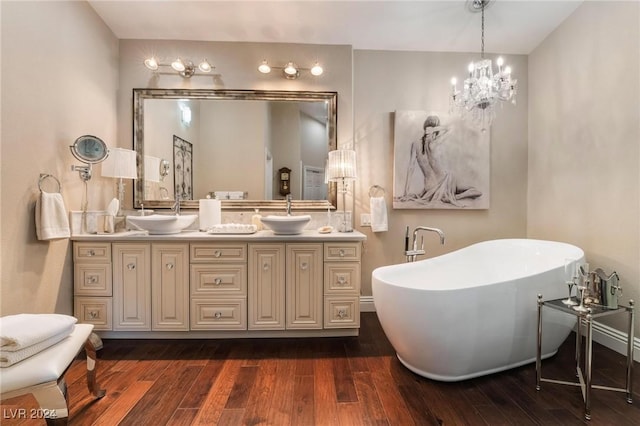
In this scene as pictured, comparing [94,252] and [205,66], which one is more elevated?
[205,66]

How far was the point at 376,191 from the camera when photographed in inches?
116

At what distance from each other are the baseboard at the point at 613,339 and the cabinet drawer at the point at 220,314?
2831 mm

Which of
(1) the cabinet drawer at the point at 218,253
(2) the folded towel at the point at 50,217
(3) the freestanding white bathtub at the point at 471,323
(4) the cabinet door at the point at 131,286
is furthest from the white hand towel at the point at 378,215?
(2) the folded towel at the point at 50,217

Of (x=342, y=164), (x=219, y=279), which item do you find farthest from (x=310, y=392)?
(x=342, y=164)

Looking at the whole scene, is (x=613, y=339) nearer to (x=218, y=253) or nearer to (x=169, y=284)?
(x=218, y=253)

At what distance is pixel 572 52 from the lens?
8.23ft

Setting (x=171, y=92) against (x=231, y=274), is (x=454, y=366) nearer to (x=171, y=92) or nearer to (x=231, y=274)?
(x=231, y=274)

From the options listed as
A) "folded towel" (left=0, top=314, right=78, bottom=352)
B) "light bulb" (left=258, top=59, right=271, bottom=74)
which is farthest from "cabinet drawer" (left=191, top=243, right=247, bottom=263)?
"light bulb" (left=258, top=59, right=271, bottom=74)

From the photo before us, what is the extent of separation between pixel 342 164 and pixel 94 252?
2.15 metres

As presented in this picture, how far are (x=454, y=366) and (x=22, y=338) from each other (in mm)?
2172

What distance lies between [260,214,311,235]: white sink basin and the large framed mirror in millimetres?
502

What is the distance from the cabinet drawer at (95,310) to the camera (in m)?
2.23

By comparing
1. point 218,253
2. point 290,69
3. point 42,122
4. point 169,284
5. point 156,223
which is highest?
point 290,69

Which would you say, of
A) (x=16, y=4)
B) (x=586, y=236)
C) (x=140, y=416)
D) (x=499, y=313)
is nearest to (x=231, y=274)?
(x=140, y=416)
